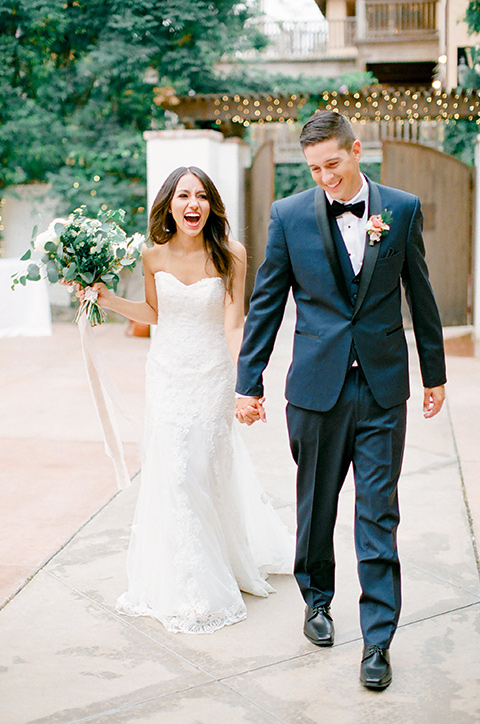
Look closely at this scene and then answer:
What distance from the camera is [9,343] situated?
37.1ft

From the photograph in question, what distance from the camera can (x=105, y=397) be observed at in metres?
4.07

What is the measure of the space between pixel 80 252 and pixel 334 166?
1239 mm

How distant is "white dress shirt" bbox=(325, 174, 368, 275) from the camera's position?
9.80 feet

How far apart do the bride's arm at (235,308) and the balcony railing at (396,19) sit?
2425cm

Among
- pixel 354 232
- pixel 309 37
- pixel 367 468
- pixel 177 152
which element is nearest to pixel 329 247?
pixel 354 232

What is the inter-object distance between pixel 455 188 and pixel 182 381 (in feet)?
30.3

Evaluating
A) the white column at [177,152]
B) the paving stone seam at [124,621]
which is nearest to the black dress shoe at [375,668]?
the paving stone seam at [124,621]

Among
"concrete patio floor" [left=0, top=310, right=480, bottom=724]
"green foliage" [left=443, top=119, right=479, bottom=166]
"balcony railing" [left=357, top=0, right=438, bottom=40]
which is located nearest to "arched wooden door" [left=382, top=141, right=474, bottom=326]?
"green foliage" [left=443, top=119, right=479, bottom=166]

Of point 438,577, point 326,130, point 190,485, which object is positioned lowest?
point 438,577

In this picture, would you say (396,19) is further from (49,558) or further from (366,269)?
(366,269)

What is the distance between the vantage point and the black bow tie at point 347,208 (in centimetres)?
297

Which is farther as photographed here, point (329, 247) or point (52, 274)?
point (52, 274)

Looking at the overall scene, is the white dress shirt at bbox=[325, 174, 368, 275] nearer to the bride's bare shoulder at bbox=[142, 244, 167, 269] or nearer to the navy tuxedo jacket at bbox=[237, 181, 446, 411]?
the navy tuxedo jacket at bbox=[237, 181, 446, 411]

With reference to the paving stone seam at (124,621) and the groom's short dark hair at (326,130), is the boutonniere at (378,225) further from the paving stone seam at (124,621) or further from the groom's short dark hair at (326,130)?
the paving stone seam at (124,621)
